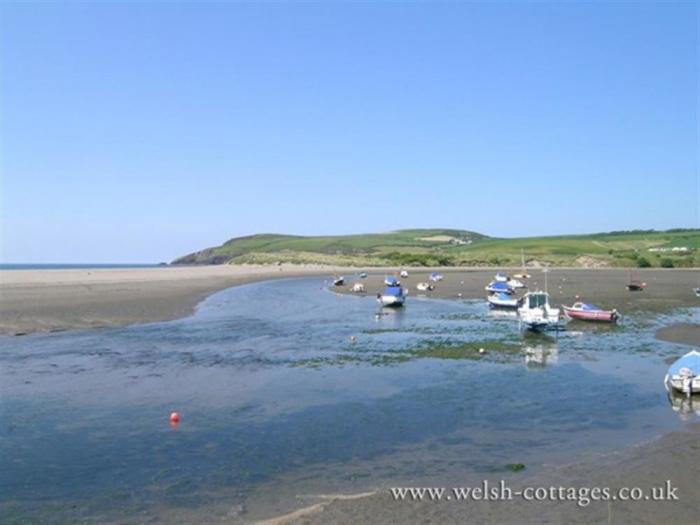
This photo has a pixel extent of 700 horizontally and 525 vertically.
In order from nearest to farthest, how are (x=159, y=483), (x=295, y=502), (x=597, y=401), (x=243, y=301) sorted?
(x=295, y=502)
(x=159, y=483)
(x=597, y=401)
(x=243, y=301)

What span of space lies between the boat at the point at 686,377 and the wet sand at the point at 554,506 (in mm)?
6693

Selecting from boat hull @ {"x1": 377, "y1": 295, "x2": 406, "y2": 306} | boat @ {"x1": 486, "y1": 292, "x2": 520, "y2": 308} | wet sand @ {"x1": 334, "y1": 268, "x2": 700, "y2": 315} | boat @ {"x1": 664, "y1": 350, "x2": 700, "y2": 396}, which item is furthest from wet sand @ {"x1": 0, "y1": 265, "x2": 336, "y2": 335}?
boat @ {"x1": 664, "y1": 350, "x2": 700, "y2": 396}

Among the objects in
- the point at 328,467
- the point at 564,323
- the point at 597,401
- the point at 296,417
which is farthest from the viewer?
the point at 564,323

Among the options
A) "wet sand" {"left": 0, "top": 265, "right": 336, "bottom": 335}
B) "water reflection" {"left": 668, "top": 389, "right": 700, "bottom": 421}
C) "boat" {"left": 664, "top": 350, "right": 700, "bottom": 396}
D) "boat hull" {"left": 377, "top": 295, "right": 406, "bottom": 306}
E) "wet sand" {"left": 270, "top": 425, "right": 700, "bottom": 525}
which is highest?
"wet sand" {"left": 0, "top": 265, "right": 336, "bottom": 335}

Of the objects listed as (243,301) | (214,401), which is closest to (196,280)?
(243,301)

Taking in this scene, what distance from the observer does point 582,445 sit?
13898 mm

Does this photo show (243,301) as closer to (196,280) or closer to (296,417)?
(196,280)

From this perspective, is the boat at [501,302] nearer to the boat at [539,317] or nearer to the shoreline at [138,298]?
the shoreline at [138,298]

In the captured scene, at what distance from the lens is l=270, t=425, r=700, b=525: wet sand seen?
9.78 meters

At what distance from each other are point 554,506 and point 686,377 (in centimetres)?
1031

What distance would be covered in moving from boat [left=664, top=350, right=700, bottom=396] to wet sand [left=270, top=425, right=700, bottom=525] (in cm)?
669

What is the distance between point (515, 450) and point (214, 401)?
910cm

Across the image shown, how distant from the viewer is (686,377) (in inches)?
718

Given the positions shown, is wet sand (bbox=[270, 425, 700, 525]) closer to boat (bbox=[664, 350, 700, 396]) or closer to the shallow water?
the shallow water
